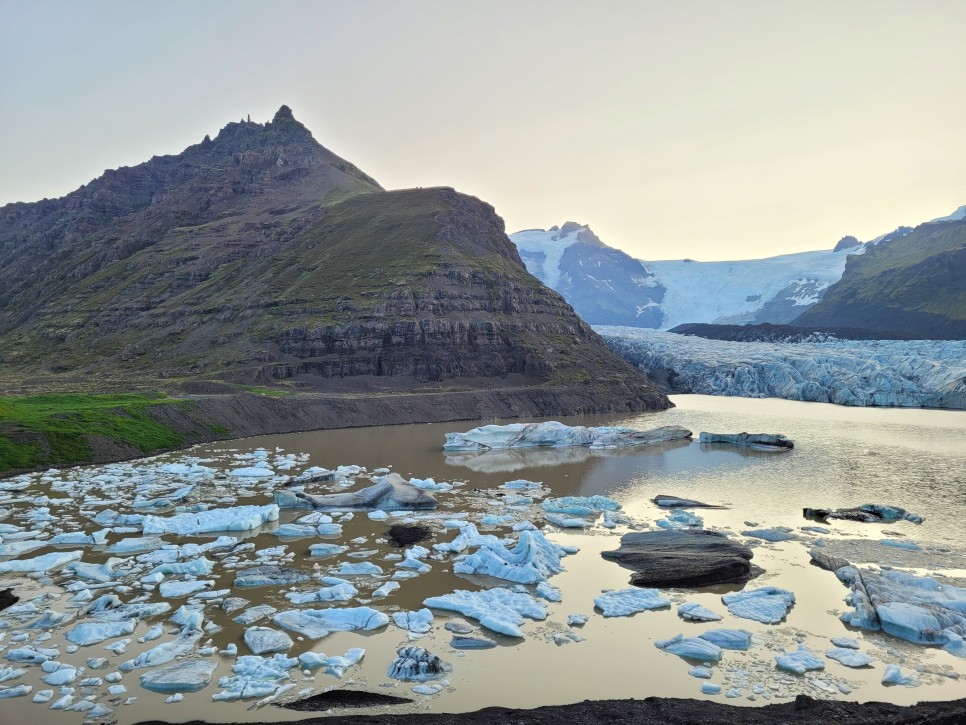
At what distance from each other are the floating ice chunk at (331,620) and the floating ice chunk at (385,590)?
1.61 metres

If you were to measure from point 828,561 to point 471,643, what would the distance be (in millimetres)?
12771

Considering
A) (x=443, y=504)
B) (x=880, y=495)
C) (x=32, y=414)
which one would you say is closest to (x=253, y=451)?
(x=32, y=414)

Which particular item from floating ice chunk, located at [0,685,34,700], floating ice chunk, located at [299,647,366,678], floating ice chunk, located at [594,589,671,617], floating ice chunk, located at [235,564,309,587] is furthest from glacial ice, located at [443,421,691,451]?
floating ice chunk, located at [0,685,34,700]

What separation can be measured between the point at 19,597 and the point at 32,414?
97.4ft

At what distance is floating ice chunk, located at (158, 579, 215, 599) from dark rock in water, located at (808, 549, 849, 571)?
60.4 feet

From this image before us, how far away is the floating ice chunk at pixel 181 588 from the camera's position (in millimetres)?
19234

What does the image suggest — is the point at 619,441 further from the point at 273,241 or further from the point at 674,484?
the point at 273,241

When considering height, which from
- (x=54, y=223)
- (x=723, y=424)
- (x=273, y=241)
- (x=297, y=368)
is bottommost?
(x=723, y=424)

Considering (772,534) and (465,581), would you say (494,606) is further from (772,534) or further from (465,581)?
(772,534)

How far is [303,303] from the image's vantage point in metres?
84.6

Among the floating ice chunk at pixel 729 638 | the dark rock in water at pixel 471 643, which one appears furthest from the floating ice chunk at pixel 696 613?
the dark rock in water at pixel 471 643

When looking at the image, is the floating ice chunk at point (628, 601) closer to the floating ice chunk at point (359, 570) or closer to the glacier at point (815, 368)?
the floating ice chunk at point (359, 570)

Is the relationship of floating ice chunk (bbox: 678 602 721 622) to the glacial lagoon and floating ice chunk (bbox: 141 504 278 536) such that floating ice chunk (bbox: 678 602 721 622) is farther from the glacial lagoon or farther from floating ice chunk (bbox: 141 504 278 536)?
floating ice chunk (bbox: 141 504 278 536)

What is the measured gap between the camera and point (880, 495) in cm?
3300
